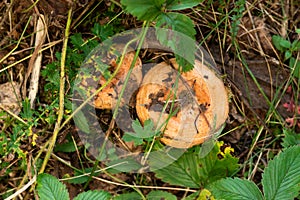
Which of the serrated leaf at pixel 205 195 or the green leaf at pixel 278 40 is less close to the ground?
the green leaf at pixel 278 40

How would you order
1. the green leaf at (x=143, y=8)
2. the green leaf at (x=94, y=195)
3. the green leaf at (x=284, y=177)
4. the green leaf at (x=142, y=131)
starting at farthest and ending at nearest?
the green leaf at (x=142, y=131)
the green leaf at (x=94, y=195)
the green leaf at (x=284, y=177)
the green leaf at (x=143, y=8)

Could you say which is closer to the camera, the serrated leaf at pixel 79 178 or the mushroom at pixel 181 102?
→ the mushroom at pixel 181 102

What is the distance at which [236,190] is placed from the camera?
7.86 ft

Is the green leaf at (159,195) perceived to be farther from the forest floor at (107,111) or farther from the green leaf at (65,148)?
the green leaf at (65,148)

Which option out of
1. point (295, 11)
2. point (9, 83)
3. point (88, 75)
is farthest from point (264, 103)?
point (9, 83)

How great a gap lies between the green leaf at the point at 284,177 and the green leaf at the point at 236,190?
0.06m

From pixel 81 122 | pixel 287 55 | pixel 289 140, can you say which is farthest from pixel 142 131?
pixel 287 55

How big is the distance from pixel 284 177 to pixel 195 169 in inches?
25.7

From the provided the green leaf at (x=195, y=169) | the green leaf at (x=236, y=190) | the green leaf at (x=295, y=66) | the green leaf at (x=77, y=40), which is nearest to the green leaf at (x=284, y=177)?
the green leaf at (x=236, y=190)

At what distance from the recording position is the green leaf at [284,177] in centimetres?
231

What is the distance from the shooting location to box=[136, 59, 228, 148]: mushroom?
2.63 meters

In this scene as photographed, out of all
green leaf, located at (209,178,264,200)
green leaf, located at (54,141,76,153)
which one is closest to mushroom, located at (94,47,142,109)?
green leaf, located at (54,141,76,153)

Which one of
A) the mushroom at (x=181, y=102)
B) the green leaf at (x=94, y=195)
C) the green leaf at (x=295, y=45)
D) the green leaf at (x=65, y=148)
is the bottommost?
the green leaf at (x=94, y=195)

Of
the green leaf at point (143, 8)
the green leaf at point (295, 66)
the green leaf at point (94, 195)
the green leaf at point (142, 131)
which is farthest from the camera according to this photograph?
the green leaf at point (295, 66)
